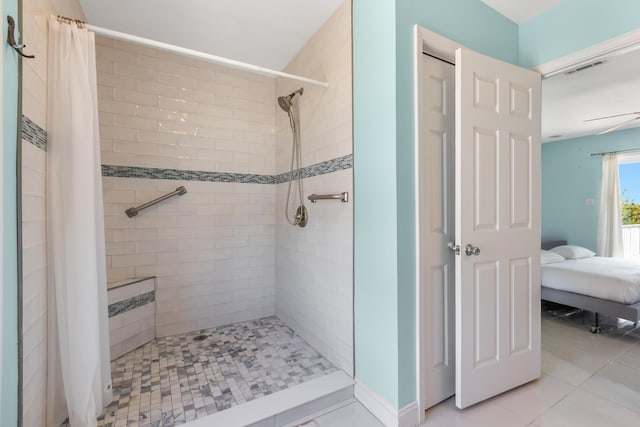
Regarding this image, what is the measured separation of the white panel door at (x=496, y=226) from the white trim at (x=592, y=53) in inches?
3.6

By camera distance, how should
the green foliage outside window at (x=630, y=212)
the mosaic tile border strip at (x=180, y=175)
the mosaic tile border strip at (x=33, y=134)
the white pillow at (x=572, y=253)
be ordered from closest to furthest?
1. the mosaic tile border strip at (x=33, y=134)
2. the mosaic tile border strip at (x=180, y=175)
3. the white pillow at (x=572, y=253)
4. the green foliage outside window at (x=630, y=212)

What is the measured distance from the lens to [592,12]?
5.37ft

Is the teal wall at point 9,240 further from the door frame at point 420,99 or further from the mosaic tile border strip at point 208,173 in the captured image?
the door frame at point 420,99

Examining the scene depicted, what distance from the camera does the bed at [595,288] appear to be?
251 cm

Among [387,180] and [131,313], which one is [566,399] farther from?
[131,313]

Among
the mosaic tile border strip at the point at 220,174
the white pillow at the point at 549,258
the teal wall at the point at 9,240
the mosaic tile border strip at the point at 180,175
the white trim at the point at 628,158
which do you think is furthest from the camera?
the white trim at the point at 628,158

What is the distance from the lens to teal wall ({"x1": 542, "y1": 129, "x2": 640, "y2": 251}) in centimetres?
470

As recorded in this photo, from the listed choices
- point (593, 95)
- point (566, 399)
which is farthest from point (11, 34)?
point (593, 95)

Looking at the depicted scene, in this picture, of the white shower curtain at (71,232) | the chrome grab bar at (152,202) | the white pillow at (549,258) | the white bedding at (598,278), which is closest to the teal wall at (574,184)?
the white bedding at (598,278)

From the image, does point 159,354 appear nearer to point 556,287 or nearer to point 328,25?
point 328,25

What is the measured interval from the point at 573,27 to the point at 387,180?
1.48 meters

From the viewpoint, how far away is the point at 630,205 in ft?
16.0

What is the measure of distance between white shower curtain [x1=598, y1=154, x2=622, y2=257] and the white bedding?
146cm

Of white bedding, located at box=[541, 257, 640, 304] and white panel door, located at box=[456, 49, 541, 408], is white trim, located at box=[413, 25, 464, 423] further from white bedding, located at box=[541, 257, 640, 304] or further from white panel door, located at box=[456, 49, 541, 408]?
white bedding, located at box=[541, 257, 640, 304]
